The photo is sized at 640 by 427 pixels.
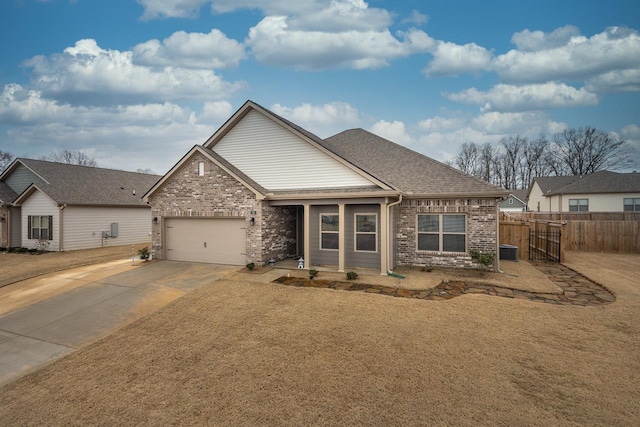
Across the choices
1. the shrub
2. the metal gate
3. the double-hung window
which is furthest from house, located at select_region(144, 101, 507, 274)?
the double-hung window

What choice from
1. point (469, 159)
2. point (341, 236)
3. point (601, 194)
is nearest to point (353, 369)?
point (341, 236)

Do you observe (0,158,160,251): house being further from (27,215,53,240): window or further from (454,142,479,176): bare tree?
(454,142,479,176): bare tree

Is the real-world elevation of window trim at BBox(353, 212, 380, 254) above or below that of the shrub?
above

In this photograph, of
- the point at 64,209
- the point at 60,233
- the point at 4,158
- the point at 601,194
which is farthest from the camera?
the point at 4,158

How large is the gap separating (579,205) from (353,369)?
34.1 m

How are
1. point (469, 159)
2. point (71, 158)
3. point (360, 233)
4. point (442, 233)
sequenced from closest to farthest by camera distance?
point (360, 233) < point (442, 233) < point (469, 159) < point (71, 158)

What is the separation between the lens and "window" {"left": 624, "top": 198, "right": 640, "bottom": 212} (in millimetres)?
25875

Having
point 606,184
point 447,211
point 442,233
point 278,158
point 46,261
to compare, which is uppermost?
point 606,184

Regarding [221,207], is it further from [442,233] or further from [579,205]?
[579,205]

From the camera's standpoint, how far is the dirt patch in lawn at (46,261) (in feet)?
38.3

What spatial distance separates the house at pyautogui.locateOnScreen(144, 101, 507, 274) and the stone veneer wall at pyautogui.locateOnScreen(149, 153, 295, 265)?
0.14 ft

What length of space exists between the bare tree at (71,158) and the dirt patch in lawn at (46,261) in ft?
145

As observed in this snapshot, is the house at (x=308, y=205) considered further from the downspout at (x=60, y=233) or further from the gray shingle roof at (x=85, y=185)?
the downspout at (x=60, y=233)

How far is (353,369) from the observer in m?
4.61
